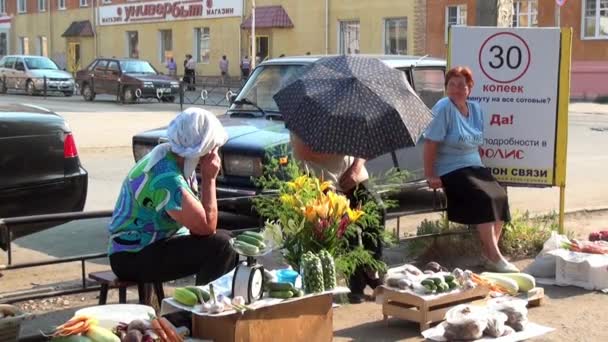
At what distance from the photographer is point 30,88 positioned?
3534 centimetres

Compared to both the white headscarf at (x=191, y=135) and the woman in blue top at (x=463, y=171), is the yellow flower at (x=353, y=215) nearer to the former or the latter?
the white headscarf at (x=191, y=135)

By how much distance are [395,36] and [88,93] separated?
13.6 meters

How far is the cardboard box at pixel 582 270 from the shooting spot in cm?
654

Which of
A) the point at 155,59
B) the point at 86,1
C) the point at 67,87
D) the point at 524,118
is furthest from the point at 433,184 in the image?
the point at 86,1

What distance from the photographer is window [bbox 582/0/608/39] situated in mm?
32906

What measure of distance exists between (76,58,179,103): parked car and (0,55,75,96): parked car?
2.25 metres

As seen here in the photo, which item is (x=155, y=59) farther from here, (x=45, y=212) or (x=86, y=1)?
(x=45, y=212)

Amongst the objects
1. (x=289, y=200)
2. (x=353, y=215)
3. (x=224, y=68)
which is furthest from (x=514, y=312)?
(x=224, y=68)

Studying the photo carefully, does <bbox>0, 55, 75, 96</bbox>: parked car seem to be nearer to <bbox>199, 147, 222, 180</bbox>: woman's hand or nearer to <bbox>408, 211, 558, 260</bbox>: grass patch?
<bbox>408, 211, 558, 260</bbox>: grass patch

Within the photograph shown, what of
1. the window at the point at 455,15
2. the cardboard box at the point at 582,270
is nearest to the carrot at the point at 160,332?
the cardboard box at the point at 582,270

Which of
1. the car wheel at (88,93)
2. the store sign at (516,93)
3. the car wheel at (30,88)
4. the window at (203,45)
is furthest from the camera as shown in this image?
the window at (203,45)

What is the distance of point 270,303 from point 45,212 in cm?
325

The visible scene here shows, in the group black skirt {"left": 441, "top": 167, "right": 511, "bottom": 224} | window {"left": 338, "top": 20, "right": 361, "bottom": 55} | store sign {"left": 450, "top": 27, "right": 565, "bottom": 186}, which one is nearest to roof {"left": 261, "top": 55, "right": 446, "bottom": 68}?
store sign {"left": 450, "top": 27, "right": 565, "bottom": 186}

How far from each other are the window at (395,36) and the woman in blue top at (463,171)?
31.2m
